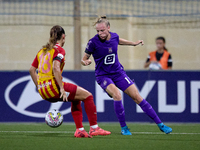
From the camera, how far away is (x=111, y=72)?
5805mm

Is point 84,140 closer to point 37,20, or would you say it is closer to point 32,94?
point 32,94

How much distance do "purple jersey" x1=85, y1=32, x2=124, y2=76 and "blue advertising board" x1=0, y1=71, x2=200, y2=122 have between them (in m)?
2.17

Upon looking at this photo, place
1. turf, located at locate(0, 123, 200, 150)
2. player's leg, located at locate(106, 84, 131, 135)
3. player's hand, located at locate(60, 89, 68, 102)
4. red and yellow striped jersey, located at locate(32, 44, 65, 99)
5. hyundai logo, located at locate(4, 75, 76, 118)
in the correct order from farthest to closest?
1. hyundai logo, located at locate(4, 75, 76, 118)
2. player's leg, located at locate(106, 84, 131, 135)
3. red and yellow striped jersey, located at locate(32, 44, 65, 99)
4. player's hand, located at locate(60, 89, 68, 102)
5. turf, located at locate(0, 123, 200, 150)

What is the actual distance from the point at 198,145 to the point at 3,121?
186 inches

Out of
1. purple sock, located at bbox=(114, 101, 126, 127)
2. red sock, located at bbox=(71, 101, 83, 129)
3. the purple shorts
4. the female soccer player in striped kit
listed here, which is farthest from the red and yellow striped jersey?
purple sock, located at bbox=(114, 101, 126, 127)

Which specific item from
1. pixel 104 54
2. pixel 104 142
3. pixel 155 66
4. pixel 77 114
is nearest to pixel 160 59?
pixel 155 66

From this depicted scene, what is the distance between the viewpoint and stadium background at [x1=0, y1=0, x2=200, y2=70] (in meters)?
10.1

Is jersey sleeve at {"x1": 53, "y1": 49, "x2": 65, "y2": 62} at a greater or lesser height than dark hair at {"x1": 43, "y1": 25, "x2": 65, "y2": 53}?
lesser

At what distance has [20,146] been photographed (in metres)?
4.52

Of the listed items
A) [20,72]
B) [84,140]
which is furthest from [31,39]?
[84,140]

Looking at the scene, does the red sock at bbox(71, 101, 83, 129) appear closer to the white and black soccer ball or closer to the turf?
the turf

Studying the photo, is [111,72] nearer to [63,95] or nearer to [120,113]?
[120,113]

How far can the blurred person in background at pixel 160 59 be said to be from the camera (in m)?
8.53

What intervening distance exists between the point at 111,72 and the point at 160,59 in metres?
3.14
